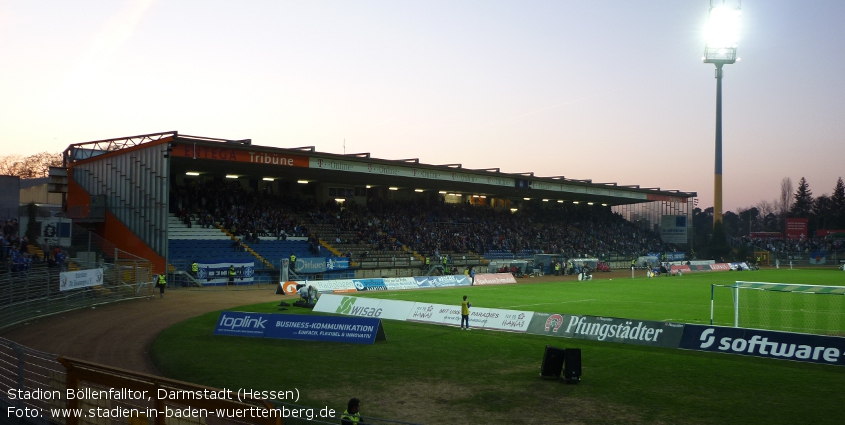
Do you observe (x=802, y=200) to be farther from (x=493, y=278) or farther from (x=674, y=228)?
(x=493, y=278)

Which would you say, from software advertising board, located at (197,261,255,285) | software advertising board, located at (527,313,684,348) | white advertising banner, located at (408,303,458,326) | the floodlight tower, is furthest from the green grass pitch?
the floodlight tower

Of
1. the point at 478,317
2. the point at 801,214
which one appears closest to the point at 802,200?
the point at 801,214

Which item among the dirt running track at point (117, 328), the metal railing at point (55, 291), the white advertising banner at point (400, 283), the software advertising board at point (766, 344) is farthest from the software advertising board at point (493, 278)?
the software advertising board at point (766, 344)

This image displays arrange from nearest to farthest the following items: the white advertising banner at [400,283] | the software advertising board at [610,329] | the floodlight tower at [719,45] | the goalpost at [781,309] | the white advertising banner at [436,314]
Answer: the software advertising board at [610,329], the goalpost at [781,309], the white advertising banner at [436,314], the white advertising banner at [400,283], the floodlight tower at [719,45]

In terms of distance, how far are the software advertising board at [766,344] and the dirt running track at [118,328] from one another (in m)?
16.1

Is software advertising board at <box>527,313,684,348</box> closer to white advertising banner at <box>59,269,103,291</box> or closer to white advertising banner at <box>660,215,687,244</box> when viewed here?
white advertising banner at <box>59,269,103,291</box>

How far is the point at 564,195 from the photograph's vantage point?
8044cm

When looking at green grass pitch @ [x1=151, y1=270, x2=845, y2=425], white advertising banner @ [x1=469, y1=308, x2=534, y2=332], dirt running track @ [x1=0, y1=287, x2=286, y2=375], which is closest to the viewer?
green grass pitch @ [x1=151, y1=270, x2=845, y2=425]

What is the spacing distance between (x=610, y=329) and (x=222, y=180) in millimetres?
43504

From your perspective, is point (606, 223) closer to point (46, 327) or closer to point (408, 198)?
point (408, 198)

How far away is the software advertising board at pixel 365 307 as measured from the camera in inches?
1109

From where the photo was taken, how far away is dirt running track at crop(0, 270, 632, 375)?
2022 cm

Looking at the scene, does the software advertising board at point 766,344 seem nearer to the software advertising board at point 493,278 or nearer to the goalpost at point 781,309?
the goalpost at point 781,309

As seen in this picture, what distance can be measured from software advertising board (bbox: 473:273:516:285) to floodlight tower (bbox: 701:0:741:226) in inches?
1838
